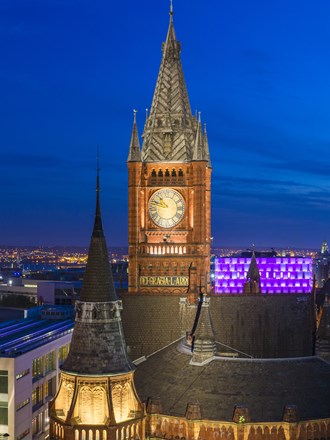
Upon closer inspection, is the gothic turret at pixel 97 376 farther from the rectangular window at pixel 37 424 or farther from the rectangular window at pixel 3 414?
the rectangular window at pixel 37 424

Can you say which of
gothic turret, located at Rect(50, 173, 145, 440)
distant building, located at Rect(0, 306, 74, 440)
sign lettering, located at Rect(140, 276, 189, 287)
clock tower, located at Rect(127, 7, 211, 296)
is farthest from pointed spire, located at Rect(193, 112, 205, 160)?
gothic turret, located at Rect(50, 173, 145, 440)

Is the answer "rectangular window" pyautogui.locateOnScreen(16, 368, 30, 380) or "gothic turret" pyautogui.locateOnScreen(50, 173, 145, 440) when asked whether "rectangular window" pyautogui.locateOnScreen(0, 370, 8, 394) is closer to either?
"rectangular window" pyautogui.locateOnScreen(16, 368, 30, 380)

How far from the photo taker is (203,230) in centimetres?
7912

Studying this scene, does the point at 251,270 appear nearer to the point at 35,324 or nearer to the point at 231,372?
the point at 35,324

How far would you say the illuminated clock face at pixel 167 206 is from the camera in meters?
79.2

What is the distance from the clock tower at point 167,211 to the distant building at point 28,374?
11.9m

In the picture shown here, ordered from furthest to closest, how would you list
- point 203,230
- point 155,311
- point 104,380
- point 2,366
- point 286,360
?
point 203,230 < point 2,366 < point 155,311 < point 286,360 < point 104,380

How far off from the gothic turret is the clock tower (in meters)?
32.9

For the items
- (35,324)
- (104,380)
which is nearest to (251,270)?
(35,324)

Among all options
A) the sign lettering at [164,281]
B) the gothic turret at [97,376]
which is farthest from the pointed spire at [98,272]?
the sign lettering at [164,281]

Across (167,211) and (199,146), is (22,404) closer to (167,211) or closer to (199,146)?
(167,211)

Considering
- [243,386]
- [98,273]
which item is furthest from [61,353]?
[98,273]

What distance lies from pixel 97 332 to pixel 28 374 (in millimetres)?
32908

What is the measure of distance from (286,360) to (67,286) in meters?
140
